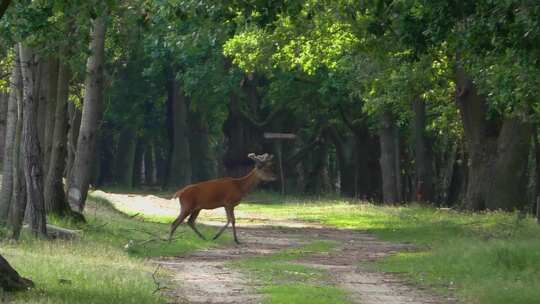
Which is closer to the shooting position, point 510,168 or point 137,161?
point 510,168

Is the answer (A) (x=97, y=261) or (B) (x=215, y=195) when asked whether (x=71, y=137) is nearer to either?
(B) (x=215, y=195)

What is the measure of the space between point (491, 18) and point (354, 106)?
39.5 m

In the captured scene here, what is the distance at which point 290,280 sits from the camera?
1861cm

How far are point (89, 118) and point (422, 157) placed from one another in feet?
76.5

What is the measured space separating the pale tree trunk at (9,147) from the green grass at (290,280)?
466 centimetres

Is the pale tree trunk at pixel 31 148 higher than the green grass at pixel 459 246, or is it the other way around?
the pale tree trunk at pixel 31 148

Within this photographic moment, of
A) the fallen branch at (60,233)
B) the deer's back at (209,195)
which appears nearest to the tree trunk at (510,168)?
the deer's back at (209,195)

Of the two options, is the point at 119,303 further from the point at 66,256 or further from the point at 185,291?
the point at 66,256

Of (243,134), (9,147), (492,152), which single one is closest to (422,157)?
(492,152)

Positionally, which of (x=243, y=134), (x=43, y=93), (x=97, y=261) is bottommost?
(x=97, y=261)

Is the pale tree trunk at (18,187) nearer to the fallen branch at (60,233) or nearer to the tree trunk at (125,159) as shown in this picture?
the fallen branch at (60,233)

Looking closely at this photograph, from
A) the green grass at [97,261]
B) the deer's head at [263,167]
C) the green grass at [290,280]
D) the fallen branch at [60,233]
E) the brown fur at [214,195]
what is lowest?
the green grass at [290,280]

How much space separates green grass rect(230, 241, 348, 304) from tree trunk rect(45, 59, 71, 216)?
5.37m

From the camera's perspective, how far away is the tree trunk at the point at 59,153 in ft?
87.1
